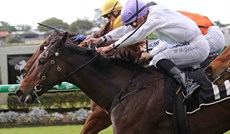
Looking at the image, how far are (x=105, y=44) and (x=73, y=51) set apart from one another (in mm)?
1195

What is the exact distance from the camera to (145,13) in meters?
5.38

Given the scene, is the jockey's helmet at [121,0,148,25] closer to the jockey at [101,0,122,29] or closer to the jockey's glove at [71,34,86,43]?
the jockey's glove at [71,34,86,43]

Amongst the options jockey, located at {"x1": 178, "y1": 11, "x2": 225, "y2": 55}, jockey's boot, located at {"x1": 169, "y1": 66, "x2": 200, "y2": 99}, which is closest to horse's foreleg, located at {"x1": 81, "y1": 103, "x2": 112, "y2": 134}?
jockey, located at {"x1": 178, "y1": 11, "x2": 225, "y2": 55}

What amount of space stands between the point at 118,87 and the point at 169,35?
79cm

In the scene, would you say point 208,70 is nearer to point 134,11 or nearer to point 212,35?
point 134,11

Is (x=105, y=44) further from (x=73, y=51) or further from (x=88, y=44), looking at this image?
(x=73, y=51)

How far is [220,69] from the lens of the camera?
477 cm

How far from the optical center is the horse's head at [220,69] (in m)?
4.75

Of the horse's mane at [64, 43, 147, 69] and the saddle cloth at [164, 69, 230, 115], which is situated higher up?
the horse's mane at [64, 43, 147, 69]

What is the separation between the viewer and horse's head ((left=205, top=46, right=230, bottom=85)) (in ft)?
15.6

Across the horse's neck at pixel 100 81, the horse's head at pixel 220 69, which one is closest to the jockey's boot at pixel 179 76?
the horse's head at pixel 220 69

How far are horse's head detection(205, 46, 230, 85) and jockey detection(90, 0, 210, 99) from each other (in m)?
0.25

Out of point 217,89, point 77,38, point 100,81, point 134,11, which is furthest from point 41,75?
point 217,89

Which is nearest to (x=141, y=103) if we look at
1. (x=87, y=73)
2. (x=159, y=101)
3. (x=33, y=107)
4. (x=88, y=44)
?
(x=159, y=101)
